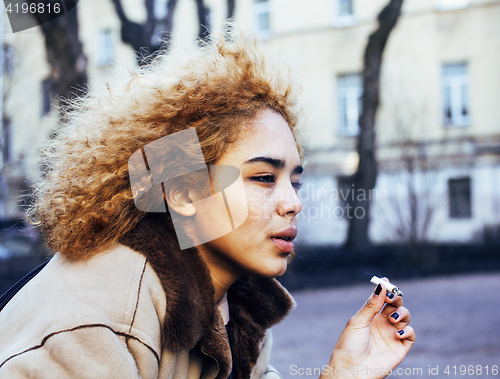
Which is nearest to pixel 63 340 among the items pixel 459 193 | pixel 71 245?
pixel 71 245

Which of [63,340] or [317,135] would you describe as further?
[317,135]

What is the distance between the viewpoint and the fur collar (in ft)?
4.43

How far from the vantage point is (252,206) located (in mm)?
1586

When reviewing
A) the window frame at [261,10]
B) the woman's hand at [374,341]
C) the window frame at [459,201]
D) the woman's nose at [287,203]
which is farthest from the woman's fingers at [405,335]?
the window frame at [261,10]

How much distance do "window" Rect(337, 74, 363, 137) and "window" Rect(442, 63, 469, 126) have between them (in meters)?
2.93

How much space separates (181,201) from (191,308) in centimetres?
41

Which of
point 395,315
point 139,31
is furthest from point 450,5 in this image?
point 395,315

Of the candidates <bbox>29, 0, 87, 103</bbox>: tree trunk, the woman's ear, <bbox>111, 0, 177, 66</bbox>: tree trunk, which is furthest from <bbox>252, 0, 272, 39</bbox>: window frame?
the woman's ear

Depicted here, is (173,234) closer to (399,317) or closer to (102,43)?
(399,317)

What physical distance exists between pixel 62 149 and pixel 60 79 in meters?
4.91

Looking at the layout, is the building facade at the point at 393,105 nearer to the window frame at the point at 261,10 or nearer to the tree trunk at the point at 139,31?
the window frame at the point at 261,10

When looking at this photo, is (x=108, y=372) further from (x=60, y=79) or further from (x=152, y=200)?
(x=60, y=79)

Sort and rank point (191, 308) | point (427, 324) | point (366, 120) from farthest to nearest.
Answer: point (366, 120)
point (427, 324)
point (191, 308)

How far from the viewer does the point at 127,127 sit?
5.26 feet
